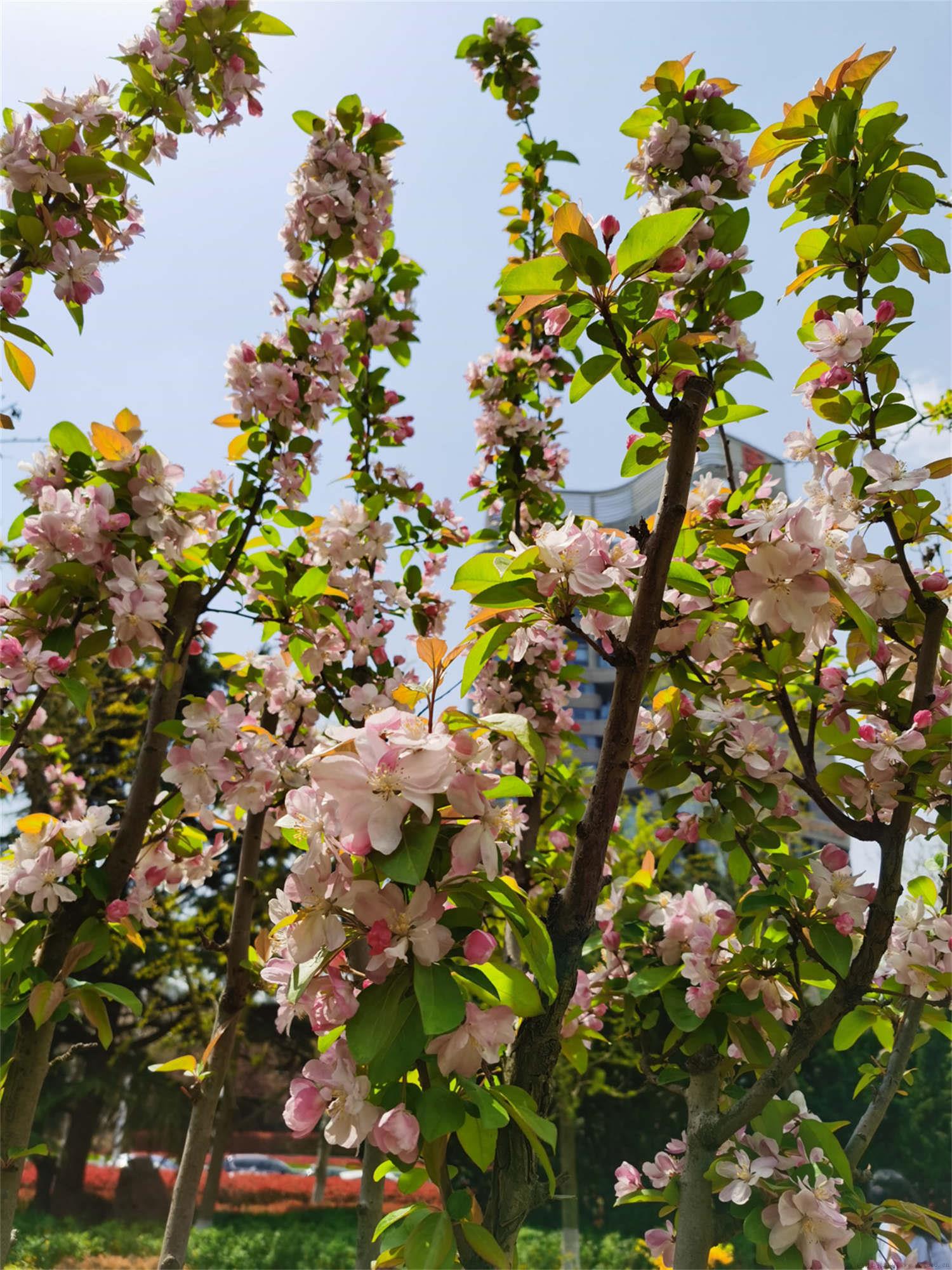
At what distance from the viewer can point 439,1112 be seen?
713 millimetres

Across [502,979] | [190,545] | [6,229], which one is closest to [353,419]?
[190,545]

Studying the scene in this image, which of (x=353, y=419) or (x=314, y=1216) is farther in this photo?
(x=314, y=1216)

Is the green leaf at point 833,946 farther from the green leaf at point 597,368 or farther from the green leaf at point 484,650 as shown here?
the green leaf at point 597,368

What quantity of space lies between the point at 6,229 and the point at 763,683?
4.50 feet

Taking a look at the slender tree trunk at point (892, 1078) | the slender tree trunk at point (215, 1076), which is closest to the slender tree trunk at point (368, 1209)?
the slender tree trunk at point (215, 1076)

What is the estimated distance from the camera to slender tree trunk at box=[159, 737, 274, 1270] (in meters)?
1.70

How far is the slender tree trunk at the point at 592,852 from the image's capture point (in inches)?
33.6

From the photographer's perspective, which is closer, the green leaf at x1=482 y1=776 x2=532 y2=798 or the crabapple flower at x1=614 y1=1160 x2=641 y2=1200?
the green leaf at x1=482 y1=776 x2=532 y2=798

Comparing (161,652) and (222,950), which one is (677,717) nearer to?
(161,652)

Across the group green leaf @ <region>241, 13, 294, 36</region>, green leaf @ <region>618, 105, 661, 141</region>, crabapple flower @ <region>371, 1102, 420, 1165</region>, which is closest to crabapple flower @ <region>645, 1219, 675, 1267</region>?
crabapple flower @ <region>371, 1102, 420, 1165</region>

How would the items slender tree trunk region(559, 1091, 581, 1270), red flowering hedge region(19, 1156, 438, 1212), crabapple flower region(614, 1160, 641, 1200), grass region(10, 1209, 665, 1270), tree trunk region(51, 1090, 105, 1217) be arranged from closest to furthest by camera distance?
crabapple flower region(614, 1160, 641, 1200), slender tree trunk region(559, 1091, 581, 1270), grass region(10, 1209, 665, 1270), tree trunk region(51, 1090, 105, 1217), red flowering hedge region(19, 1156, 438, 1212)

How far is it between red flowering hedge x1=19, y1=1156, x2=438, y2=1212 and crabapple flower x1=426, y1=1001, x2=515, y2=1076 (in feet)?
36.2

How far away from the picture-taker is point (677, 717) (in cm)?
134

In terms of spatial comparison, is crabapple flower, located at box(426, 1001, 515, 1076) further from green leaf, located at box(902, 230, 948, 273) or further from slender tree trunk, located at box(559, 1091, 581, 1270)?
slender tree trunk, located at box(559, 1091, 581, 1270)
